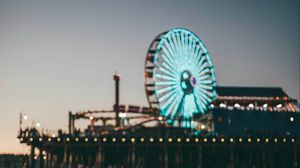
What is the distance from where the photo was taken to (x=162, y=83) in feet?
237

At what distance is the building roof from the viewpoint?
94.1m

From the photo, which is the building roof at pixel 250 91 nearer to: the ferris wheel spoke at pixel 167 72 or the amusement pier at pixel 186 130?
the amusement pier at pixel 186 130

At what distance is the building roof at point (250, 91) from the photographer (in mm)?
94106

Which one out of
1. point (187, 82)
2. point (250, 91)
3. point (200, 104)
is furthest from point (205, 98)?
point (250, 91)

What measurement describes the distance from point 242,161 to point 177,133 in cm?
1169

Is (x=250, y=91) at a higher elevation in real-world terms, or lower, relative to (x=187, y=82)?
lower

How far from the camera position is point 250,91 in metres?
96.1

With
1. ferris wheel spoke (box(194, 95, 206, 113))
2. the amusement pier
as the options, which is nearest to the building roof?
the amusement pier

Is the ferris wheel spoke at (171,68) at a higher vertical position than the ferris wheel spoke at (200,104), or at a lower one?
higher

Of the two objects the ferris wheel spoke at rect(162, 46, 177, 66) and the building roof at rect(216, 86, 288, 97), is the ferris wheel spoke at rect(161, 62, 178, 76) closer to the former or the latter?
the ferris wheel spoke at rect(162, 46, 177, 66)

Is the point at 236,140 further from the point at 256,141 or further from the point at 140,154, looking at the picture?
the point at 140,154

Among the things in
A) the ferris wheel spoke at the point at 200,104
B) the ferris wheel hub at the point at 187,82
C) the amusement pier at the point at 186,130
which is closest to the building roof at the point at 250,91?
the amusement pier at the point at 186,130

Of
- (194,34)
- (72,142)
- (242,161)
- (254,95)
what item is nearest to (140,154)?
(72,142)

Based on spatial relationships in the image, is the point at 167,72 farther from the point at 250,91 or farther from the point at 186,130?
the point at 250,91
